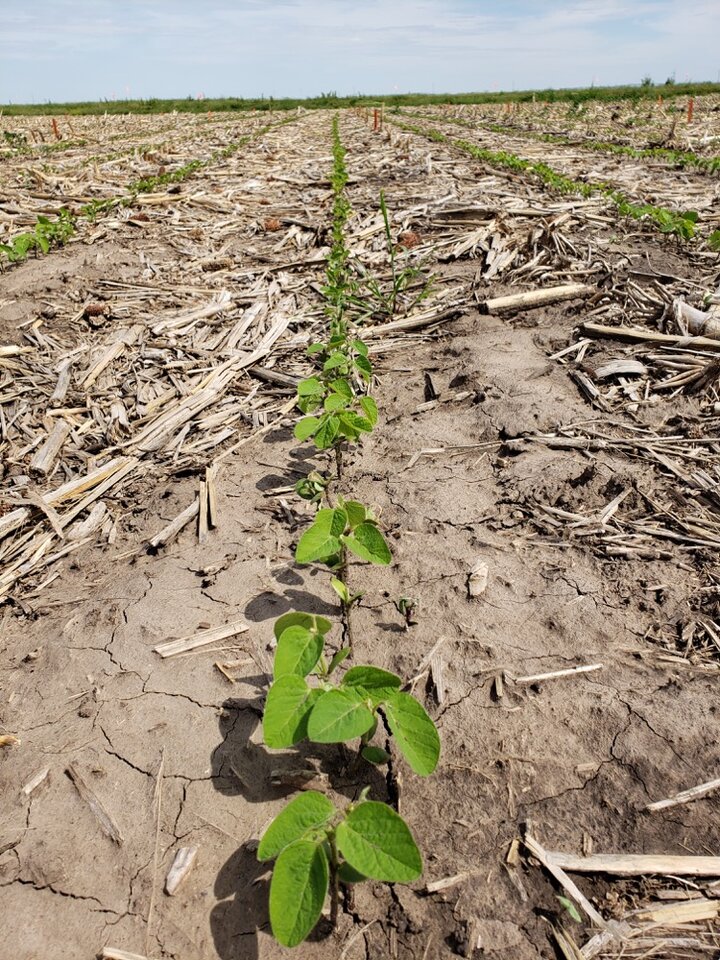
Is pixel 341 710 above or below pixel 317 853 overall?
above

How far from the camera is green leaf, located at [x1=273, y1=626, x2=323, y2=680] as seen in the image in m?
1.99

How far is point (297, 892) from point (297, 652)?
0.69 meters

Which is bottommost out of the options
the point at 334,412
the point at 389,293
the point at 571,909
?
the point at 571,909

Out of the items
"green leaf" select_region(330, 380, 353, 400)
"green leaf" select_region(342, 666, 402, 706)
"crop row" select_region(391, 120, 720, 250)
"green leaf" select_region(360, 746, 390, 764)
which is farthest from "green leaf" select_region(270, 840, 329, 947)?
"crop row" select_region(391, 120, 720, 250)

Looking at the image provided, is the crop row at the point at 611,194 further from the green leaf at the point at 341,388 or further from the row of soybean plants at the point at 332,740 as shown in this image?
the row of soybean plants at the point at 332,740

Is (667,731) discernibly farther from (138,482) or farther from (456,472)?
(138,482)

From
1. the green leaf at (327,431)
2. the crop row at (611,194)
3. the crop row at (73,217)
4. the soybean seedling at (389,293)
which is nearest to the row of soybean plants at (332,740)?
the green leaf at (327,431)

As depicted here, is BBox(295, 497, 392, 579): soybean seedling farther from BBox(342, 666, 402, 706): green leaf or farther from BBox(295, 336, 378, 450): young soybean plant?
BBox(295, 336, 378, 450): young soybean plant

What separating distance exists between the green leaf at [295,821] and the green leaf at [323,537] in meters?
0.95

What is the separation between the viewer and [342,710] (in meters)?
1.79

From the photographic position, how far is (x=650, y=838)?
6.29 ft

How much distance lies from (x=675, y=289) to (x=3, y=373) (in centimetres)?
583

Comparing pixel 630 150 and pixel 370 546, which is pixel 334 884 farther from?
pixel 630 150

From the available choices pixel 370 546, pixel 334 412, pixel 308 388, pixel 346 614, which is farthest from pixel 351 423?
pixel 346 614
